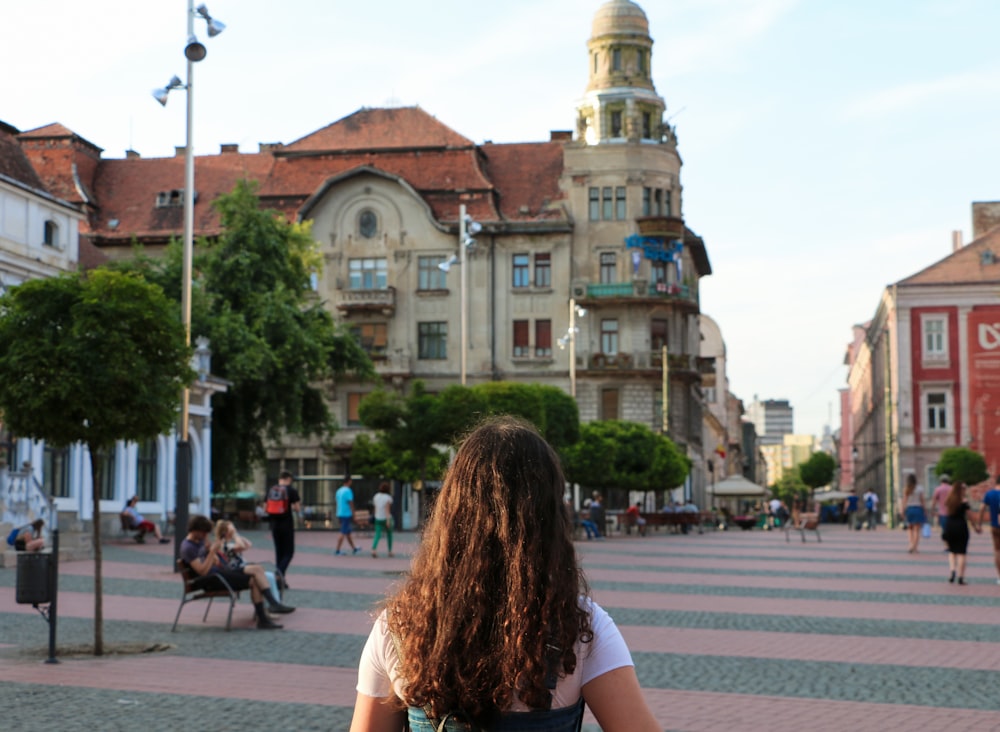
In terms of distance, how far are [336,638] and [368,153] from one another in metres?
55.9

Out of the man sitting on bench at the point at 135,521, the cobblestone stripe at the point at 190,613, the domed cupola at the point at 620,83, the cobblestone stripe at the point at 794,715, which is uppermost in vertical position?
the domed cupola at the point at 620,83

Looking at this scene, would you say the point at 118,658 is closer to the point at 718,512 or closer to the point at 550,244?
the point at 550,244

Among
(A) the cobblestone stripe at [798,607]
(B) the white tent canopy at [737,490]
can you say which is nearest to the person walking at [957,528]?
(A) the cobblestone stripe at [798,607]

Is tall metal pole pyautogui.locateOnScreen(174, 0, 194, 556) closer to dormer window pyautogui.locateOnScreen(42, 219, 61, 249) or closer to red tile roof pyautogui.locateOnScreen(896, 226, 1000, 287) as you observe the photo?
dormer window pyautogui.locateOnScreen(42, 219, 61, 249)

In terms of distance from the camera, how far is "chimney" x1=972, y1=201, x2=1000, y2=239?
284 feet

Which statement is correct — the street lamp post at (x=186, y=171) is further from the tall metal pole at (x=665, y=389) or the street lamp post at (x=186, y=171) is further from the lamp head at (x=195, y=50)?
the tall metal pole at (x=665, y=389)

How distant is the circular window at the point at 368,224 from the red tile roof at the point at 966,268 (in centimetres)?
2807

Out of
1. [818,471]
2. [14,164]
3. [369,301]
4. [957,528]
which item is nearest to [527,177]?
[369,301]

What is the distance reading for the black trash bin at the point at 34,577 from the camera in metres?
12.6

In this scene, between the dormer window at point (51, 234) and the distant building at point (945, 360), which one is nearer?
the dormer window at point (51, 234)

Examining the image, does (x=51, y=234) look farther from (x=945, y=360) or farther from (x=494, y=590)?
(x=945, y=360)

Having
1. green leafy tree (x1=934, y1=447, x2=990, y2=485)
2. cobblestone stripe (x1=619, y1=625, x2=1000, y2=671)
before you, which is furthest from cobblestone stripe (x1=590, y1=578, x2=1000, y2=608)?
green leafy tree (x1=934, y1=447, x2=990, y2=485)

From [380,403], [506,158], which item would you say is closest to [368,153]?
[506,158]

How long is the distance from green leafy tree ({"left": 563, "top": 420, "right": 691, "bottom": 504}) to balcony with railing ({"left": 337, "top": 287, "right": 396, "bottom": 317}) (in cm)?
1539
